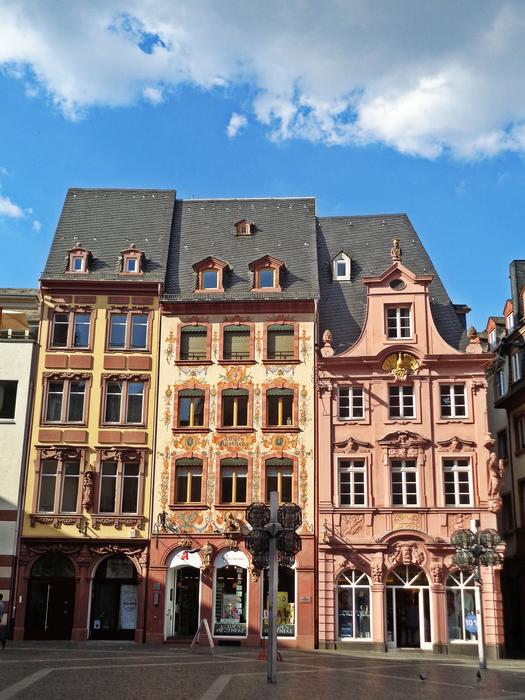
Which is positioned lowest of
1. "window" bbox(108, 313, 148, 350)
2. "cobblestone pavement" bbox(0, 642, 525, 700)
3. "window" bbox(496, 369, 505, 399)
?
"cobblestone pavement" bbox(0, 642, 525, 700)

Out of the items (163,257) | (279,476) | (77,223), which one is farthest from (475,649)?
(77,223)

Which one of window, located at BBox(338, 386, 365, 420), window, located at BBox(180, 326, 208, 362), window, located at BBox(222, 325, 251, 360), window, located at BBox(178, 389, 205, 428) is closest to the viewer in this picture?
window, located at BBox(338, 386, 365, 420)

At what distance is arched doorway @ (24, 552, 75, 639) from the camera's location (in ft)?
132

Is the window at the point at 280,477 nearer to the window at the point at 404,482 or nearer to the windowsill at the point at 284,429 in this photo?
the windowsill at the point at 284,429

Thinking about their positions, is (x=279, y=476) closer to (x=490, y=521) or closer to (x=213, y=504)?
(x=213, y=504)

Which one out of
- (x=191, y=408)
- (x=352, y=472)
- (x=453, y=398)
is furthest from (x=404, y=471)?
(x=191, y=408)

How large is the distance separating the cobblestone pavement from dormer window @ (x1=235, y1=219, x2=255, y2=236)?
2274 centimetres

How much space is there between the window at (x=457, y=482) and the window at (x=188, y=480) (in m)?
11.8

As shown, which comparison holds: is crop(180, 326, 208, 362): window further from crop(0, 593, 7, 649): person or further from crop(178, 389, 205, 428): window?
crop(0, 593, 7, 649): person

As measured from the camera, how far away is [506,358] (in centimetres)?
4784

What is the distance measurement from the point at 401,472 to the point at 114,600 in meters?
15.0

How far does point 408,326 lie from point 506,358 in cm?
817

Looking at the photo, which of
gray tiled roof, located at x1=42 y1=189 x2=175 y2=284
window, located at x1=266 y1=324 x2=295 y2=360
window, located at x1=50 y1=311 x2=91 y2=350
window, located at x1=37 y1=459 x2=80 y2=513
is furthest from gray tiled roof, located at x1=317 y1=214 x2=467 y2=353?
window, located at x1=37 y1=459 x2=80 y2=513

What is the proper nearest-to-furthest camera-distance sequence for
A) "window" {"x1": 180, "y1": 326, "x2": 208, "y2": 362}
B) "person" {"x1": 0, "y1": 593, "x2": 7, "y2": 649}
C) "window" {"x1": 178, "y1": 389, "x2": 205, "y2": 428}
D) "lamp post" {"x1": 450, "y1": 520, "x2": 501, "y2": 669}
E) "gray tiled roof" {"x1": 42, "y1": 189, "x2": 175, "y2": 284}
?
"lamp post" {"x1": 450, "y1": 520, "x2": 501, "y2": 669}, "person" {"x1": 0, "y1": 593, "x2": 7, "y2": 649}, "window" {"x1": 178, "y1": 389, "x2": 205, "y2": 428}, "window" {"x1": 180, "y1": 326, "x2": 208, "y2": 362}, "gray tiled roof" {"x1": 42, "y1": 189, "x2": 175, "y2": 284}
